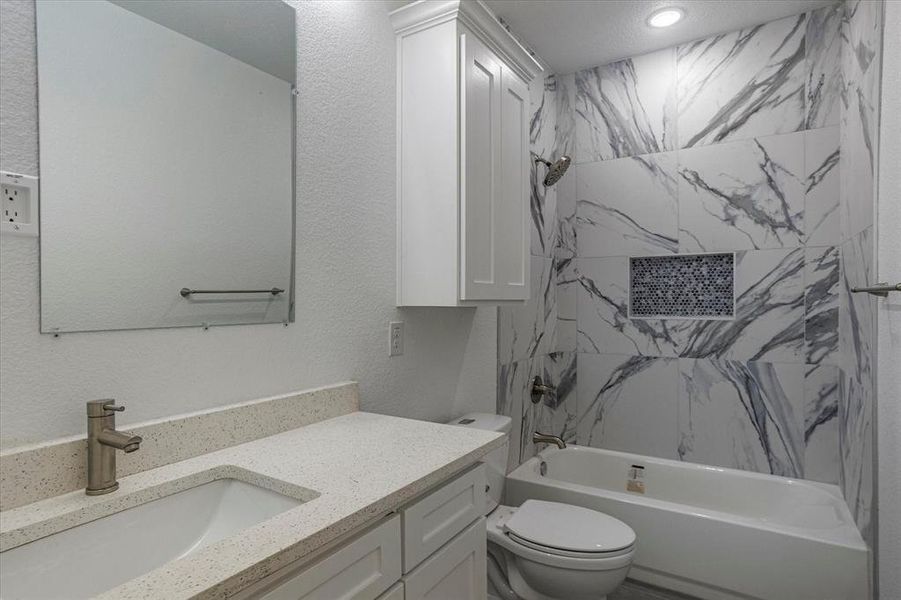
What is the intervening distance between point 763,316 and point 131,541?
2.69 m

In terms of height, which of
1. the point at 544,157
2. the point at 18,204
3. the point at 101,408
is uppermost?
the point at 544,157

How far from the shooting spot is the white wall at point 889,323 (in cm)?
131

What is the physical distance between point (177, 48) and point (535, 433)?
2.30 meters

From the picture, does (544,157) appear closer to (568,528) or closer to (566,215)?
→ (566,215)

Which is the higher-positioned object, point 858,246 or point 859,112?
point 859,112

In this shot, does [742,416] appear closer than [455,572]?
No

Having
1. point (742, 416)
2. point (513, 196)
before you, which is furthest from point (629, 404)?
point (513, 196)

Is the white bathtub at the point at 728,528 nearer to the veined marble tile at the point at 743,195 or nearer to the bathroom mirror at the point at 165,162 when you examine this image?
the veined marble tile at the point at 743,195

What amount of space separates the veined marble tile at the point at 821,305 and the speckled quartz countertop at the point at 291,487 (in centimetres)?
198

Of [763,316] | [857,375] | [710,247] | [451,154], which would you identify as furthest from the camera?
[710,247]

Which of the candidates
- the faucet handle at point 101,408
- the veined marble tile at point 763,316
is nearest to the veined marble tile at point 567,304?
the veined marble tile at point 763,316

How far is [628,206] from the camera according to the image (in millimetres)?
2799

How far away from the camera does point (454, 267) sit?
1.60 metres

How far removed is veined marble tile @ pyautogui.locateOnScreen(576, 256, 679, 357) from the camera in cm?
271
